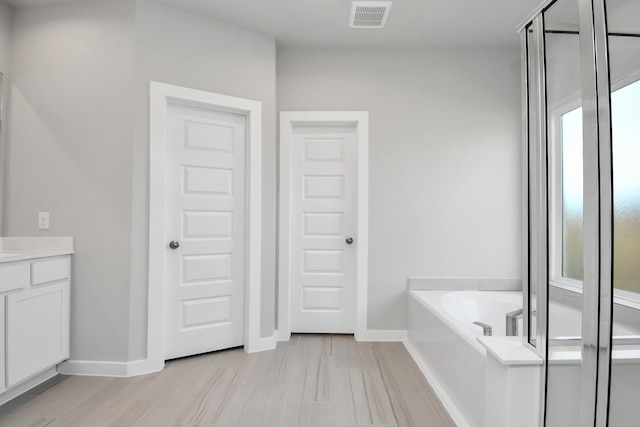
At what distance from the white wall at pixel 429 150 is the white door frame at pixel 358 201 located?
0.22ft

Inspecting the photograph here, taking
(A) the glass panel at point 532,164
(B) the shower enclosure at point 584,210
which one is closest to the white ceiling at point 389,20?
(A) the glass panel at point 532,164

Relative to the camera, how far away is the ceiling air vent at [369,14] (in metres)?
2.79

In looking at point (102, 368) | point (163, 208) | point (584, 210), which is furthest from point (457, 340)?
point (102, 368)

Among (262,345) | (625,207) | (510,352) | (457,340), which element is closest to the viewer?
(625,207)

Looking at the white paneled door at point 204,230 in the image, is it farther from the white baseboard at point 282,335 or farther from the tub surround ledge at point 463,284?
the tub surround ledge at point 463,284

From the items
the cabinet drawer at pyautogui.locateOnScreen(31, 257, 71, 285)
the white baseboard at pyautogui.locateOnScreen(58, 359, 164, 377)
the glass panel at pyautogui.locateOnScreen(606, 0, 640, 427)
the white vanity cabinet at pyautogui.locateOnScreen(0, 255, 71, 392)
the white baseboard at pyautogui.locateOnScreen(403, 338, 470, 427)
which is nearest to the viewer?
the glass panel at pyautogui.locateOnScreen(606, 0, 640, 427)

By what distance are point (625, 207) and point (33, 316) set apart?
9.57ft

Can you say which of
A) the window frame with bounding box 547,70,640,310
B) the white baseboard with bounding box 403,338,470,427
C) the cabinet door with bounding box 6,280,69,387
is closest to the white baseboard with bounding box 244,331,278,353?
the white baseboard with bounding box 403,338,470,427

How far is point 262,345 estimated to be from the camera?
3.20 meters

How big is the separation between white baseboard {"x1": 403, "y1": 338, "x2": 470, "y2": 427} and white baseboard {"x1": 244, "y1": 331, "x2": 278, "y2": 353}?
1.13m

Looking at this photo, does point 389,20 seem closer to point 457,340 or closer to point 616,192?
point 457,340

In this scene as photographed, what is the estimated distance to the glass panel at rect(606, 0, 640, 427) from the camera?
1.00 metres

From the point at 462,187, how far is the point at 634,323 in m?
2.65

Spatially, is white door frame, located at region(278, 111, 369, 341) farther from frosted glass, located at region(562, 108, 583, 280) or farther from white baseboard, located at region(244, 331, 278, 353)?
frosted glass, located at region(562, 108, 583, 280)
